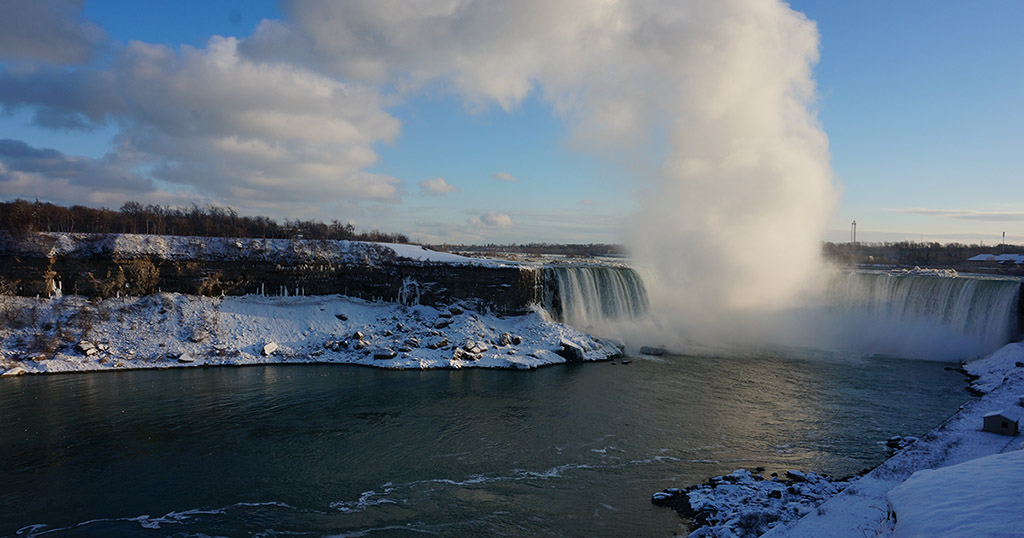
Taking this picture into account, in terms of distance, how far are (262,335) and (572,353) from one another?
20.0 meters

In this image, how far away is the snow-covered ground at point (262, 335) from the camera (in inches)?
1066

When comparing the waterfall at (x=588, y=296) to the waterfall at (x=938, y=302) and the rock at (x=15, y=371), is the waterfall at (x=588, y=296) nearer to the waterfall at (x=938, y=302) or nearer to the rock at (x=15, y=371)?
the waterfall at (x=938, y=302)

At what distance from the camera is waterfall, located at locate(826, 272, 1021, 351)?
32188mm

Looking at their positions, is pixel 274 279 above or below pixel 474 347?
above

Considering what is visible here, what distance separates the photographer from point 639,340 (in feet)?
119

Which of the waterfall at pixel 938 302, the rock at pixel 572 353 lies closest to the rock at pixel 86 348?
the rock at pixel 572 353

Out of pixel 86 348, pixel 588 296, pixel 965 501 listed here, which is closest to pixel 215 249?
pixel 86 348

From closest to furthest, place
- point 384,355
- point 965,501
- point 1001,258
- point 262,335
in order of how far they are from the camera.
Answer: point 965,501 → point 384,355 → point 262,335 → point 1001,258

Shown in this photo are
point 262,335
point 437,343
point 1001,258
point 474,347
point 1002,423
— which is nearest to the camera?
point 1002,423

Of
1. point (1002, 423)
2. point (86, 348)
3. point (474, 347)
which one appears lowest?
point (474, 347)

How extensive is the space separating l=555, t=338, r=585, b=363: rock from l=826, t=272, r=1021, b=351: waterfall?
2508 centimetres

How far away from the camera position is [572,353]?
31.5 metres

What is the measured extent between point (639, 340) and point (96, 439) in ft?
101

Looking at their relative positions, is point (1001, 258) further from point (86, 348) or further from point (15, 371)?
point (15, 371)
